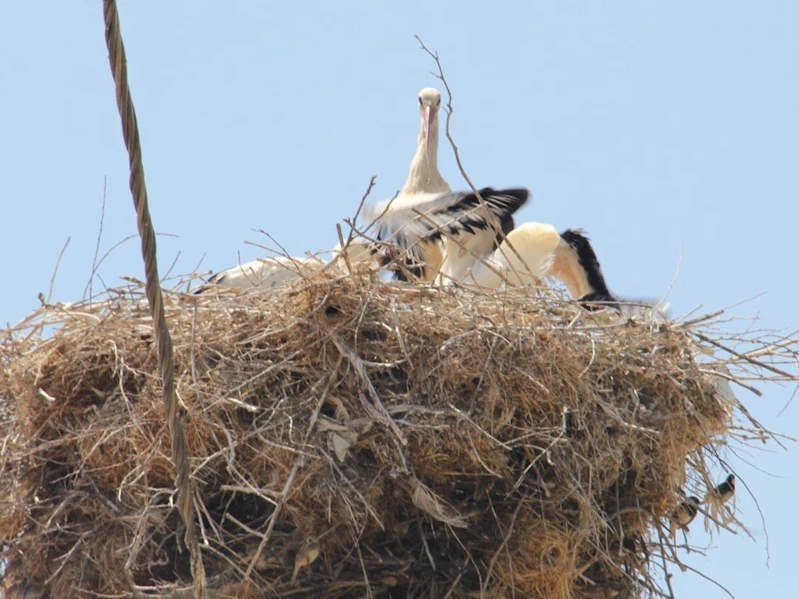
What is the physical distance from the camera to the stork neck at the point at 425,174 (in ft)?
33.2

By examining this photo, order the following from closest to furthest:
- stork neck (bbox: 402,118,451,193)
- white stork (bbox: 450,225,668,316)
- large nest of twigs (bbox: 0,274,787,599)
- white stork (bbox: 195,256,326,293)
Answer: large nest of twigs (bbox: 0,274,787,599) < white stork (bbox: 195,256,326,293) < white stork (bbox: 450,225,668,316) < stork neck (bbox: 402,118,451,193)

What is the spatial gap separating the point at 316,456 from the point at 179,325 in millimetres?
864

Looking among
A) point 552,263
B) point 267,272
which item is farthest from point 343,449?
point 552,263

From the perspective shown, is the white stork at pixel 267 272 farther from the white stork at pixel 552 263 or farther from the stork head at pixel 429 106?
the stork head at pixel 429 106

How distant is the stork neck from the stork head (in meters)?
0.14

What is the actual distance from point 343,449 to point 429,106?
183 inches

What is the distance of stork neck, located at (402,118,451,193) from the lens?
33.2 ft

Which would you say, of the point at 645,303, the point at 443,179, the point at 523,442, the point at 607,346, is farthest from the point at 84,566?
the point at 443,179

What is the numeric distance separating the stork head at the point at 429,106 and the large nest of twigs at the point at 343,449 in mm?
3792

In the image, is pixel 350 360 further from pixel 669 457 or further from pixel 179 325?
pixel 669 457

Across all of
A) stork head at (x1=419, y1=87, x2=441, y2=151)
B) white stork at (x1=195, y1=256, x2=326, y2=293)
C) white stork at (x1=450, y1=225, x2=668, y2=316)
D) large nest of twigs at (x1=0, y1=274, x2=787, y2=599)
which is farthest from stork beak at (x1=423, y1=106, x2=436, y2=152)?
large nest of twigs at (x1=0, y1=274, x2=787, y2=599)

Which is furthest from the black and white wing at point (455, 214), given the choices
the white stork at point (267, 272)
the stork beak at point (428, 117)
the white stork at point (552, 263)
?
the stork beak at point (428, 117)

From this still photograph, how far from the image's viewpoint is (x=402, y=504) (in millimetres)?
6281

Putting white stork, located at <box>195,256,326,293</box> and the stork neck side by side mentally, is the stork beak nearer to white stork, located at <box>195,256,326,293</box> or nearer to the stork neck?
the stork neck
